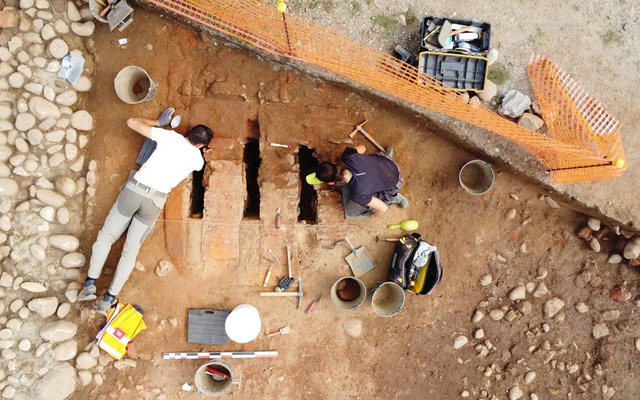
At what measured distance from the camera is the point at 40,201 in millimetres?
5828

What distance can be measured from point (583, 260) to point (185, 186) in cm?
509

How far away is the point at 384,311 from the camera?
605 cm

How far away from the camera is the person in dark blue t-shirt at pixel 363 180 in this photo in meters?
5.29

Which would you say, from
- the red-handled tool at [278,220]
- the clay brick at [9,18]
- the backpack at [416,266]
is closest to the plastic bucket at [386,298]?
the backpack at [416,266]

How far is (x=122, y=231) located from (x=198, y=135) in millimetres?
1518

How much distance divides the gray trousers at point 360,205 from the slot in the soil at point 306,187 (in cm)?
70

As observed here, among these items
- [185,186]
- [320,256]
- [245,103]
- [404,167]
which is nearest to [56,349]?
[185,186]

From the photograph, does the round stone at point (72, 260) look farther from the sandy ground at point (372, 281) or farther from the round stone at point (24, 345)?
the round stone at point (24, 345)

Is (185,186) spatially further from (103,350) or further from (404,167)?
(404,167)

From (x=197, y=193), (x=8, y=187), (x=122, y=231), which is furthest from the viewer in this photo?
(x=197, y=193)

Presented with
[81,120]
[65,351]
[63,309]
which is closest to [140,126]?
[81,120]

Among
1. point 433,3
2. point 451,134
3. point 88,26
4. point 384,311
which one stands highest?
point 433,3

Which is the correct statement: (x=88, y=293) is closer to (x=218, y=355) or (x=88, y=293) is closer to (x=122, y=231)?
(x=122, y=231)

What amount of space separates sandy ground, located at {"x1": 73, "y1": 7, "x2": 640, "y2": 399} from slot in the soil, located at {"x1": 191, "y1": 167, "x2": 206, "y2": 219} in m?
0.70
